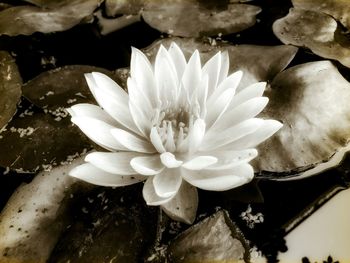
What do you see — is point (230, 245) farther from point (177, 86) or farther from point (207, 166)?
point (177, 86)

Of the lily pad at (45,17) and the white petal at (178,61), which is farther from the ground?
the white petal at (178,61)

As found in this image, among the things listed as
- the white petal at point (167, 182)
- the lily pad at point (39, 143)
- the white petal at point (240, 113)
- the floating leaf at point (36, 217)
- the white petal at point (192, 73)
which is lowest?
the floating leaf at point (36, 217)

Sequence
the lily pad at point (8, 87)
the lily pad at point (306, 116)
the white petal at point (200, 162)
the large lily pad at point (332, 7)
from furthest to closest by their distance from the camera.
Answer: the large lily pad at point (332, 7), the lily pad at point (8, 87), the lily pad at point (306, 116), the white petal at point (200, 162)

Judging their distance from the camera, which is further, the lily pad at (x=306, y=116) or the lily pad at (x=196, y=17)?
the lily pad at (x=196, y=17)

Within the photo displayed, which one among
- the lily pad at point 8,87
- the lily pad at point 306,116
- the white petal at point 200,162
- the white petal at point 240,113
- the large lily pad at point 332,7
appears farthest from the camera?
the large lily pad at point 332,7

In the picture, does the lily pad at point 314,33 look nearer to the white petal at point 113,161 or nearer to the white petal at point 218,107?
the white petal at point 218,107

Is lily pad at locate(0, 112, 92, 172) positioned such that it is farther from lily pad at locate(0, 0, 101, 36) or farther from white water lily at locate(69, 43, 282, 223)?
lily pad at locate(0, 0, 101, 36)

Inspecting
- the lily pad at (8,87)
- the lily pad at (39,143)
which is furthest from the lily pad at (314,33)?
the lily pad at (8,87)
